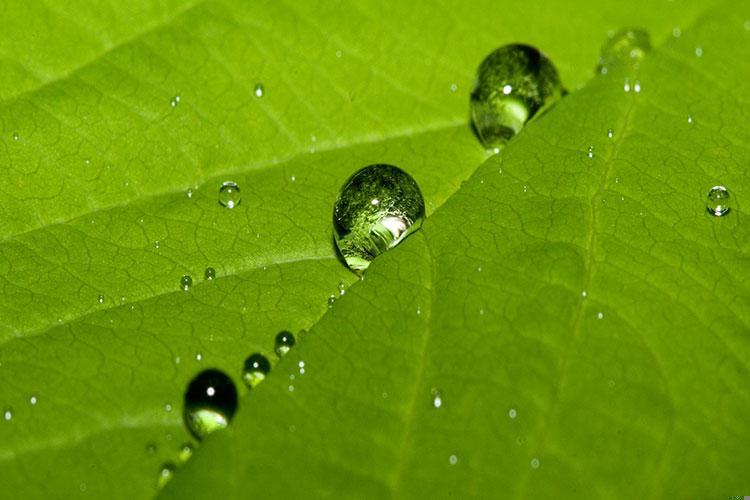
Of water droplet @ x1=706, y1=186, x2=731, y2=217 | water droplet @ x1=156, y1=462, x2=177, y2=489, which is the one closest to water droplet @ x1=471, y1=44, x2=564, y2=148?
water droplet @ x1=706, y1=186, x2=731, y2=217

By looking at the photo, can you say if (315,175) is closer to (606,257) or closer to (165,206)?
(165,206)

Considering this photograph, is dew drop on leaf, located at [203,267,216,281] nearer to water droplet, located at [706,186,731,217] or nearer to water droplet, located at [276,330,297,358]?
water droplet, located at [276,330,297,358]

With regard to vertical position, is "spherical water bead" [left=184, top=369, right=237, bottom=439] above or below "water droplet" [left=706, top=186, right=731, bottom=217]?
below

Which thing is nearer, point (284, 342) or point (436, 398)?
point (436, 398)

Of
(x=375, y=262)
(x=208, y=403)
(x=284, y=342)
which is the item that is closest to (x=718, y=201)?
(x=375, y=262)

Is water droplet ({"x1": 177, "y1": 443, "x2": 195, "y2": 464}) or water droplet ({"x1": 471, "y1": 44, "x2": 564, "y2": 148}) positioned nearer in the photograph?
water droplet ({"x1": 177, "y1": 443, "x2": 195, "y2": 464})

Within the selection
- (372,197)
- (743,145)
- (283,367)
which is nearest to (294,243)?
(372,197)

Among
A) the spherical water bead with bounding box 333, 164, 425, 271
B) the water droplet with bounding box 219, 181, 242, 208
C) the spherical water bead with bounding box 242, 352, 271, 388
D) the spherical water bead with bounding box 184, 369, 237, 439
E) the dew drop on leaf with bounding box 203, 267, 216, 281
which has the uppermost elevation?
the spherical water bead with bounding box 333, 164, 425, 271

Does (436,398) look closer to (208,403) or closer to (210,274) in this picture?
(208,403)
